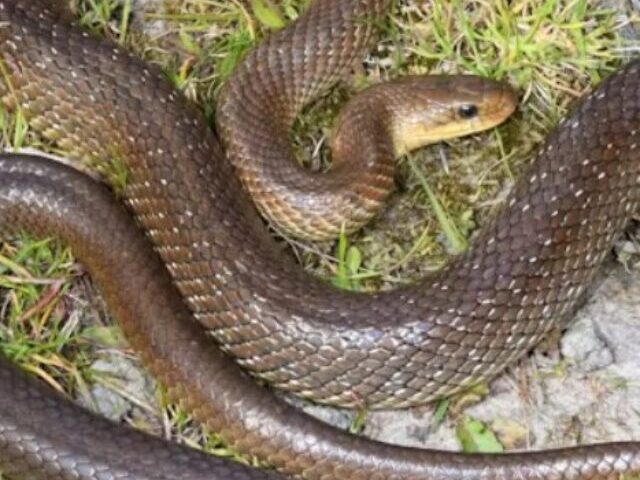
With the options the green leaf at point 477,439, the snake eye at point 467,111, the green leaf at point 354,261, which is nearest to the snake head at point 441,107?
the snake eye at point 467,111

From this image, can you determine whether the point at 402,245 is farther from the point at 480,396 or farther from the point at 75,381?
the point at 75,381

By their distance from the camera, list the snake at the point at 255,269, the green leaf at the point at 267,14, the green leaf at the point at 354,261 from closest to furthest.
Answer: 1. the snake at the point at 255,269
2. the green leaf at the point at 354,261
3. the green leaf at the point at 267,14

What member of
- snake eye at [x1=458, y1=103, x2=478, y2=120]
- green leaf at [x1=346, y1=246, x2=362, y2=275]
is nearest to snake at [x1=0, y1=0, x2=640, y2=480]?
snake eye at [x1=458, y1=103, x2=478, y2=120]

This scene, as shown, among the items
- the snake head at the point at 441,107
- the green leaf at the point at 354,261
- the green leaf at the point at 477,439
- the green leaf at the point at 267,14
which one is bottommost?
the green leaf at the point at 477,439

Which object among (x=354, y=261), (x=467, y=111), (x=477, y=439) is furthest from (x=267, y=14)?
(x=477, y=439)

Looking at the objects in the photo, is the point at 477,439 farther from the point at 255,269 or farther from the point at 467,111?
the point at 467,111

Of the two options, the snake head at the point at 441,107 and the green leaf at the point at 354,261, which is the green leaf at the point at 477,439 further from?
the snake head at the point at 441,107

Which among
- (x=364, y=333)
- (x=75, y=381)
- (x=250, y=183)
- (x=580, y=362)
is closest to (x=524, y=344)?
(x=580, y=362)
